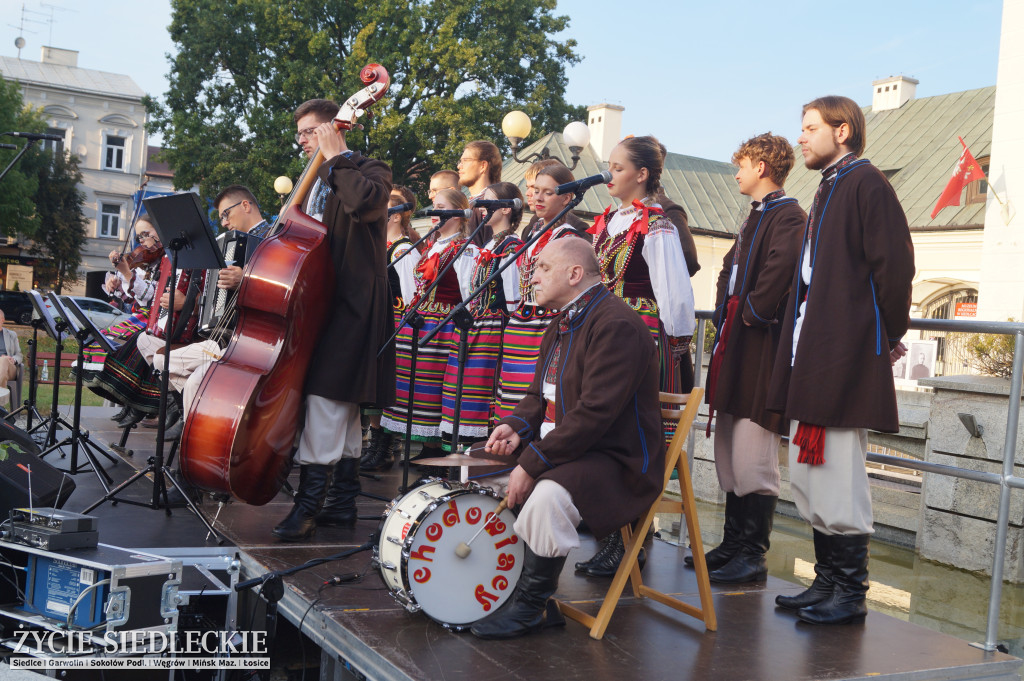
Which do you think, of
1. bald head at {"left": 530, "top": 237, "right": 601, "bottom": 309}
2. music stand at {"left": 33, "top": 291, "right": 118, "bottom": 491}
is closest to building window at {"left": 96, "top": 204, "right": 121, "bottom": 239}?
music stand at {"left": 33, "top": 291, "right": 118, "bottom": 491}

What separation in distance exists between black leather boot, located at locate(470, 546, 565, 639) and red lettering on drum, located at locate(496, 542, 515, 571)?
0.07 meters

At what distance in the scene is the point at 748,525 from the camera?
4293 millimetres

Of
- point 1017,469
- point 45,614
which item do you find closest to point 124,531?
point 45,614

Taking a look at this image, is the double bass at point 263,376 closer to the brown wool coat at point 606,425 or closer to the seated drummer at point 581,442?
the seated drummer at point 581,442

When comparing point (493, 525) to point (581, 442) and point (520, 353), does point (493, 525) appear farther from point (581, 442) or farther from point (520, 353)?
point (520, 353)

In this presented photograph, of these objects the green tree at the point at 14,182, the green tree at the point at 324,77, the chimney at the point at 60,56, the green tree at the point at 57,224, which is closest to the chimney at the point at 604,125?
the green tree at the point at 324,77

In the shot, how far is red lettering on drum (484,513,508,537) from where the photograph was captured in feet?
11.0

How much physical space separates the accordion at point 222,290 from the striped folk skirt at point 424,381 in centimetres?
124

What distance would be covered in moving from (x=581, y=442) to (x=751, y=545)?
4.99ft

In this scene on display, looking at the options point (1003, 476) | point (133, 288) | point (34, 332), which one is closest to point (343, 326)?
point (1003, 476)

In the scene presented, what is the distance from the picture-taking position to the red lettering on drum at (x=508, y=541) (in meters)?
3.36

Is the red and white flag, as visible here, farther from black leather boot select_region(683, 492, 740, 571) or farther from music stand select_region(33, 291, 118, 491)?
music stand select_region(33, 291, 118, 491)

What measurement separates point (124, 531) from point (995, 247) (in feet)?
64.2

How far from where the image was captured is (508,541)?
3381 mm
